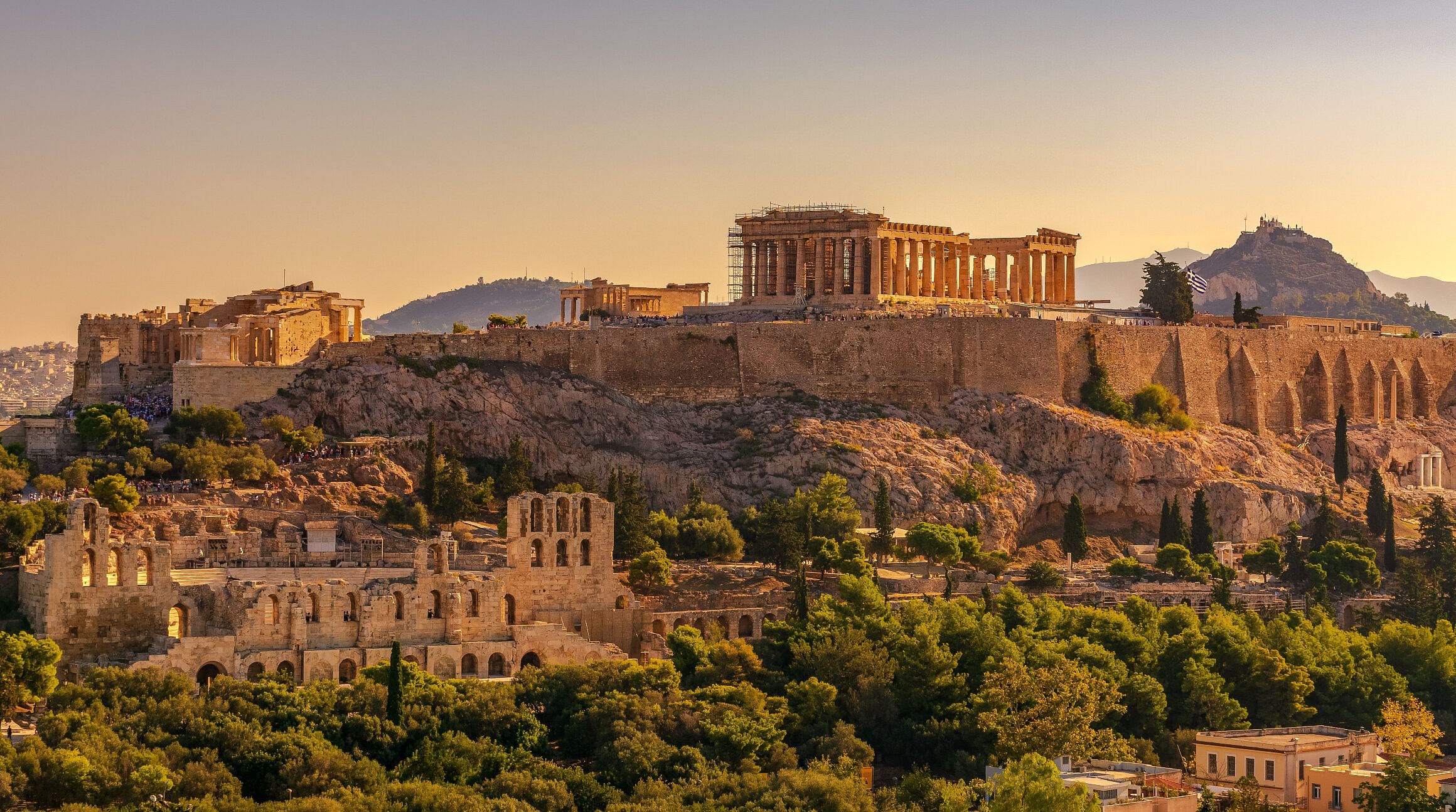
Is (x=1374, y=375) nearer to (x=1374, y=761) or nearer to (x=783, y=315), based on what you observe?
(x=783, y=315)

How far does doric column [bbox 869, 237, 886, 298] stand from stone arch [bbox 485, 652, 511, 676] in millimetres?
35994

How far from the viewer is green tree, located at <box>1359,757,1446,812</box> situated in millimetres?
61594

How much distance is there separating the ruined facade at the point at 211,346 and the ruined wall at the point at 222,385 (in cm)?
2

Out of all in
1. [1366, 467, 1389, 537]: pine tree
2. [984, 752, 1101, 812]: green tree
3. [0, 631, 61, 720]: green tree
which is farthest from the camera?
[1366, 467, 1389, 537]: pine tree

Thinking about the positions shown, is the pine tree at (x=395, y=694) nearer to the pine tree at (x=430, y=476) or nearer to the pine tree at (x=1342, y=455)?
the pine tree at (x=430, y=476)

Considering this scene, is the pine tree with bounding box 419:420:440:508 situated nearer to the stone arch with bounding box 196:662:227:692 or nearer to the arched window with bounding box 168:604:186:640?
the arched window with bounding box 168:604:186:640

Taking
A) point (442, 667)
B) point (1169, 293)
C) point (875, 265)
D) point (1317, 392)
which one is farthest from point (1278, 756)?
point (1317, 392)

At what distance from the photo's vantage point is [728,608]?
251ft

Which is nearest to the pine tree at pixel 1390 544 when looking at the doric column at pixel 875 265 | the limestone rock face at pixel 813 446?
the limestone rock face at pixel 813 446

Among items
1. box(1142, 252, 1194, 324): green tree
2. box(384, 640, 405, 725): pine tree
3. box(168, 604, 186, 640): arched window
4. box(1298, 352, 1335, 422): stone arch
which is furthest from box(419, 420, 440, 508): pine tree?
box(1298, 352, 1335, 422): stone arch

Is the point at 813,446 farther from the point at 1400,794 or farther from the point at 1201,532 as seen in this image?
the point at 1400,794

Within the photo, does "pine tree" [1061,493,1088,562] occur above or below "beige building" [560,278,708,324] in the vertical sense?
below

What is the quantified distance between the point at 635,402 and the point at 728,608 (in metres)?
18.6

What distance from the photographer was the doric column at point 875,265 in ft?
338
